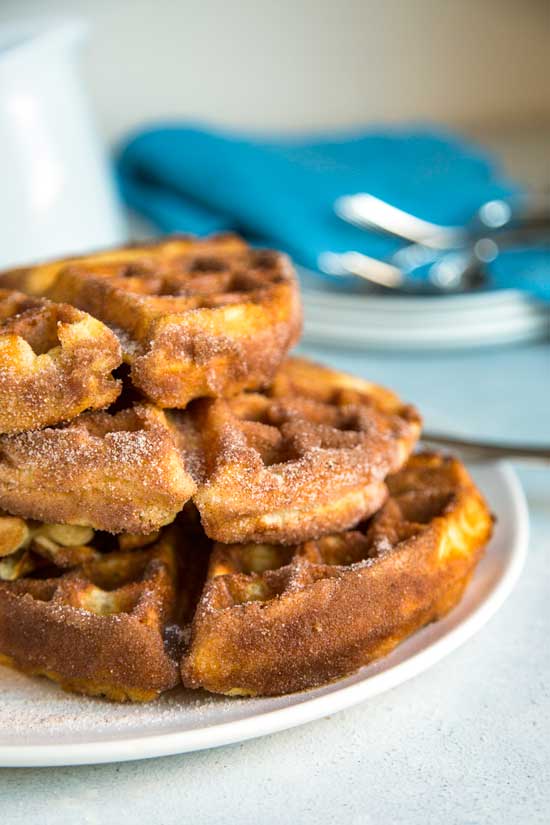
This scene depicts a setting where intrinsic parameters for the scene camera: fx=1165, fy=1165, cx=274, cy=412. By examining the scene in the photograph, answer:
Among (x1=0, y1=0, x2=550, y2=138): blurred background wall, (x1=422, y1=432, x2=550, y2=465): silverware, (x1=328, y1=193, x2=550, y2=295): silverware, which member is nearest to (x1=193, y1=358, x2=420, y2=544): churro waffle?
(x1=422, y1=432, x2=550, y2=465): silverware

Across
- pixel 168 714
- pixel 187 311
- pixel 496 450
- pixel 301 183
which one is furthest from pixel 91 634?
pixel 301 183

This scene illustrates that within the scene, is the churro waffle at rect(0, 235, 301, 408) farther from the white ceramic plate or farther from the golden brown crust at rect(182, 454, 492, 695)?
the white ceramic plate

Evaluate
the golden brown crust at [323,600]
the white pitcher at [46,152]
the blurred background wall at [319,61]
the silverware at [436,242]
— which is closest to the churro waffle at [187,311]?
the golden brown crust at [323,600]

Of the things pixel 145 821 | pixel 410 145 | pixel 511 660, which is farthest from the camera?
pixel 410 145

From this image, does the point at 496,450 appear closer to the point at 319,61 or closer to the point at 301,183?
the point at 301,183

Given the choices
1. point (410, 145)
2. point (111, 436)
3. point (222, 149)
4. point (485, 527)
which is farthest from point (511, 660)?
point (410, 145)

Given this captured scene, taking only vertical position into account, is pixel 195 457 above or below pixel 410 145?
above

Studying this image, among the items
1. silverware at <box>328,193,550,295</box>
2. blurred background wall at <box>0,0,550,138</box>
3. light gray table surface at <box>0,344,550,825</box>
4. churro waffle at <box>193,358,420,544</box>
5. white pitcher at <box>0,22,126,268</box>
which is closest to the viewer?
light gray table surface at <box>0,344,550,825</box>

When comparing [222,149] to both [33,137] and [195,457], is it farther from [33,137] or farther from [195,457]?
[195,457]
